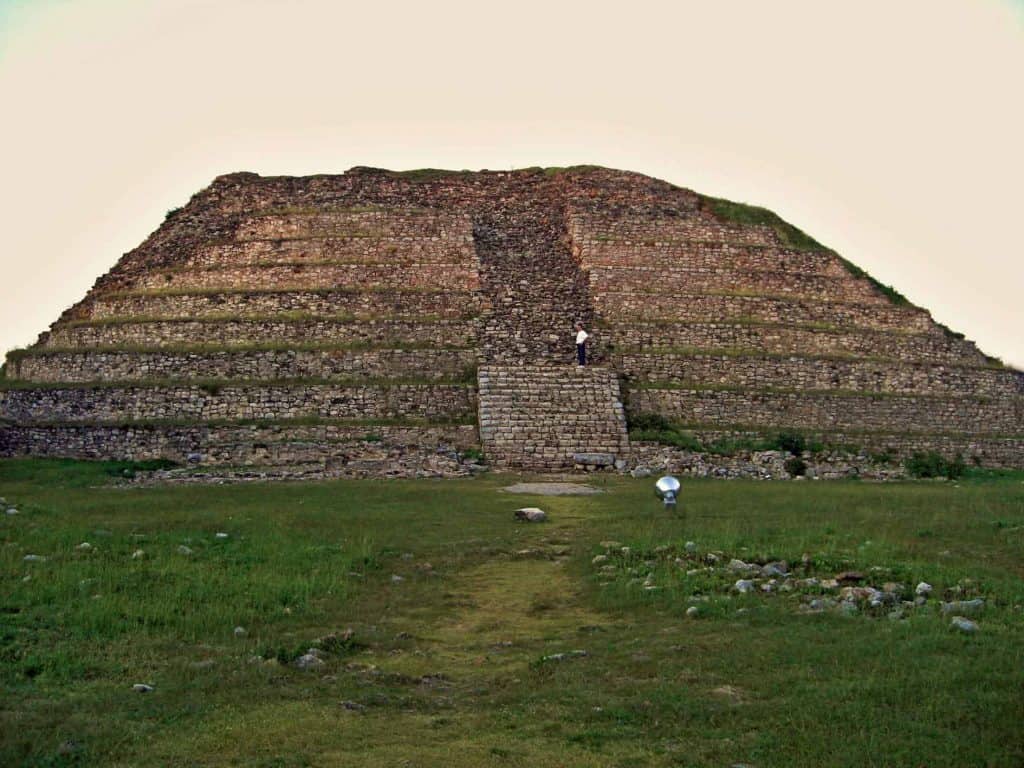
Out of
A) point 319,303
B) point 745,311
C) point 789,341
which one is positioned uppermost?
point 319,303

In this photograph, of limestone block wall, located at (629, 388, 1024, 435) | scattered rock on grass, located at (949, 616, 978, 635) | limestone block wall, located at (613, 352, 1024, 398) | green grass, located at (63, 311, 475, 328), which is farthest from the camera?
green grass, located at (63, 311, 475, 328)

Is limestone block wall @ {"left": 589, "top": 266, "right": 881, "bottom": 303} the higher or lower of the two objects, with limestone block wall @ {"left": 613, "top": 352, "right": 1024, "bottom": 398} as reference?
higher

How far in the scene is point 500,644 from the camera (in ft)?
41.3

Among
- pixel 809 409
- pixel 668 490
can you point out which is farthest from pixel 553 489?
pixel 809 409

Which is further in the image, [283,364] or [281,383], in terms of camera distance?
[283,364]

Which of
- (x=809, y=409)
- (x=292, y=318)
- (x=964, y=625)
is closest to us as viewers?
(x=964, y=625)

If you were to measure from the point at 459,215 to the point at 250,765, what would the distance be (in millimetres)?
38784

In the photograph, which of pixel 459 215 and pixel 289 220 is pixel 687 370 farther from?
pixel 289 220

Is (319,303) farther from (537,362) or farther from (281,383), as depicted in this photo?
(537,362)

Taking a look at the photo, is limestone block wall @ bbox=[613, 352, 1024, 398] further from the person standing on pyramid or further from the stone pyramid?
the person standing on pyramid

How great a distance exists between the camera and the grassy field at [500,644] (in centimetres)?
916

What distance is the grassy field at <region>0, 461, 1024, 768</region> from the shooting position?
916 centimetres

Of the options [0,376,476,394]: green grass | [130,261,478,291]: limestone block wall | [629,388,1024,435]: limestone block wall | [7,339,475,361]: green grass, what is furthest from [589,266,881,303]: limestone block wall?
[0,376,476,394]: green grass

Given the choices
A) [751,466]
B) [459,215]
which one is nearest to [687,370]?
[751,466]
